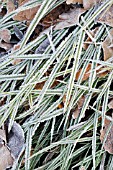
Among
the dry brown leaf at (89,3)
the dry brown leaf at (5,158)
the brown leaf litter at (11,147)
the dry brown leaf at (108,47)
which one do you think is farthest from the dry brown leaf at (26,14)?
the dry brown leaf at (5,158)

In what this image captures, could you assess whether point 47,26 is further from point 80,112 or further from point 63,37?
point 80,112

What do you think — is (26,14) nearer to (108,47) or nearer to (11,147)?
(108,47)

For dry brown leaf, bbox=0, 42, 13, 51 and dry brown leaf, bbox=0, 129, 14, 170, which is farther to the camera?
dry brown leaf, bbox=0, 42, 13, 51

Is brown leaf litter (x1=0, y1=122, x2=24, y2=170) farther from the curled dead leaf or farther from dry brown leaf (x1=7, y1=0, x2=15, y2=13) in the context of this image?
dry brown leaf (x1=7, y1=0, x2=15, y2=13)

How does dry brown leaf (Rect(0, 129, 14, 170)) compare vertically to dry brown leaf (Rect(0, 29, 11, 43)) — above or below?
below

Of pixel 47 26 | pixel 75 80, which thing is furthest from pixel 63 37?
pixel 75 80

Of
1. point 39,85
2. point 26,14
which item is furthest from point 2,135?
point 26,14

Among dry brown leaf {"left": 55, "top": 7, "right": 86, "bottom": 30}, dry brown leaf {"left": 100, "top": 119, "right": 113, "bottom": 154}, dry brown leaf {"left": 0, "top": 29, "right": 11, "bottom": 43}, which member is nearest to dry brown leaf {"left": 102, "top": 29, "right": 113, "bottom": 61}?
dry brown leaf {"left": 55, "top": 7, "right": 86, "bottom": 30}
